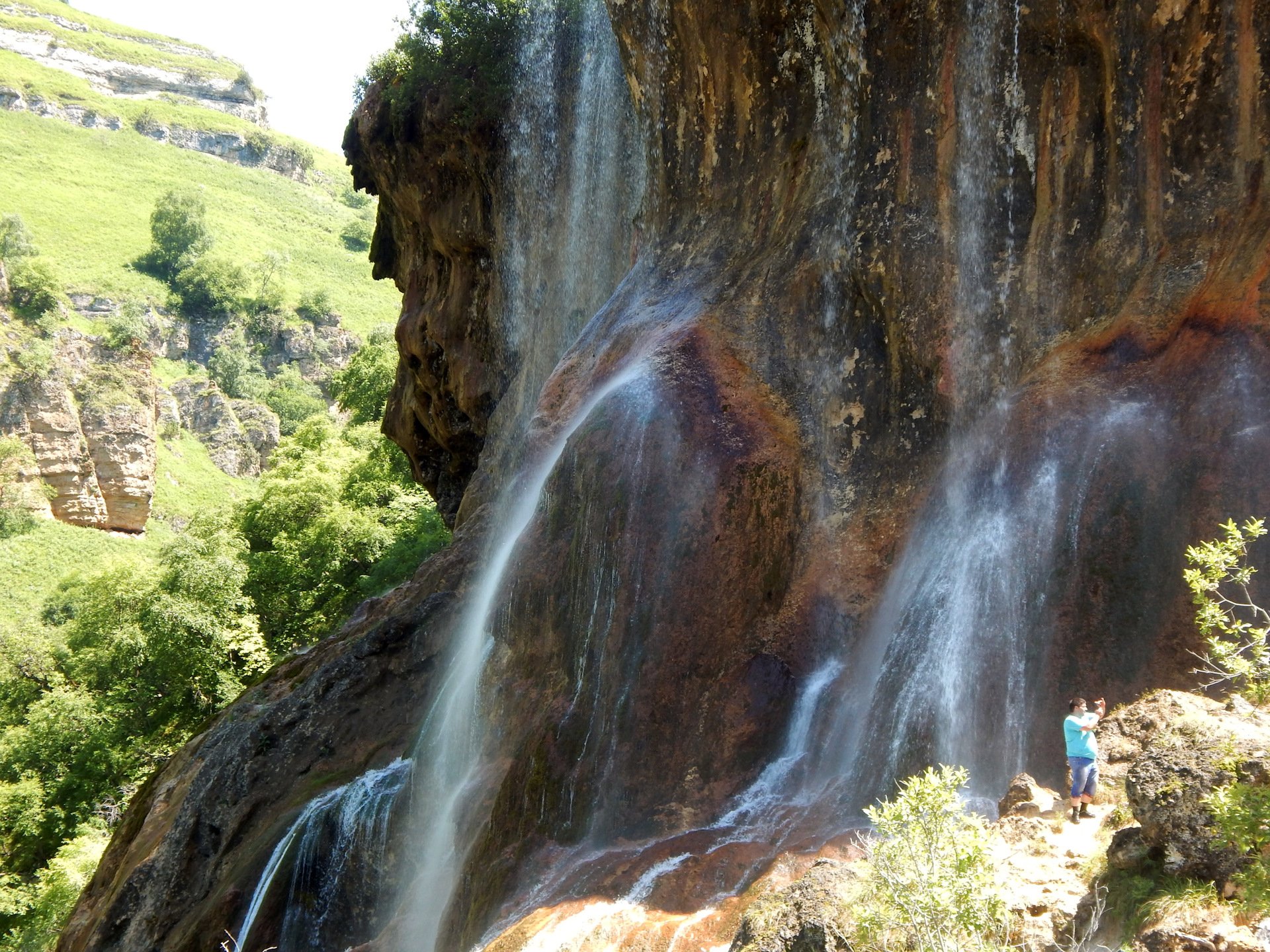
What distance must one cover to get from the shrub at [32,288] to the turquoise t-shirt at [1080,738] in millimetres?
60970

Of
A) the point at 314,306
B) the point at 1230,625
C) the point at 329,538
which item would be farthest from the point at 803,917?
the point at 314,306

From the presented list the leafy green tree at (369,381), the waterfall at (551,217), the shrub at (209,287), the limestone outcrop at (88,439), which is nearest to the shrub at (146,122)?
the shrub at (209,287)

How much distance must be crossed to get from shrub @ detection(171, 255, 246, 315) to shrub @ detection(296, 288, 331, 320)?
13.5ft

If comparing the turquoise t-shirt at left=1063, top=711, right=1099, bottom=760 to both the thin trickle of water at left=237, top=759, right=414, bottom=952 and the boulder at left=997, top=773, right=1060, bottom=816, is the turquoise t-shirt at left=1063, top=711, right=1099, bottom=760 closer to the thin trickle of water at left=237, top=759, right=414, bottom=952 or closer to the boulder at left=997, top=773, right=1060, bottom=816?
the boulder at left=997, top=773, right=1060, bottom=816

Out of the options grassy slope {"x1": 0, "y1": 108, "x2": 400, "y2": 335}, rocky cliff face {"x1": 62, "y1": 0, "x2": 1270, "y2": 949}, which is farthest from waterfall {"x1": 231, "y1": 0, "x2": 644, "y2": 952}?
grassy slope {"x1": 0, "y1": 108, "x2": 400, "y2": 335}

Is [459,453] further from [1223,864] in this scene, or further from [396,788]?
[1223,864]

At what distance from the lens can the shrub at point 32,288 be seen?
188ft

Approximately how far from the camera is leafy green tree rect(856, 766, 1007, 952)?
5.59 meters

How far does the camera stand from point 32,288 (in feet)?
190

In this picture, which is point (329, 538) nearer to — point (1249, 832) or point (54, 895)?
point (54, 895)

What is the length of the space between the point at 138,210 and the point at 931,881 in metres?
93.8

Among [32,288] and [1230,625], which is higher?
[1230,625]

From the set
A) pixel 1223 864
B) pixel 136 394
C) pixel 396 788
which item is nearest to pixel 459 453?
pixel 396 788

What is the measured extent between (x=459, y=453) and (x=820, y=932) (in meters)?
18.9
